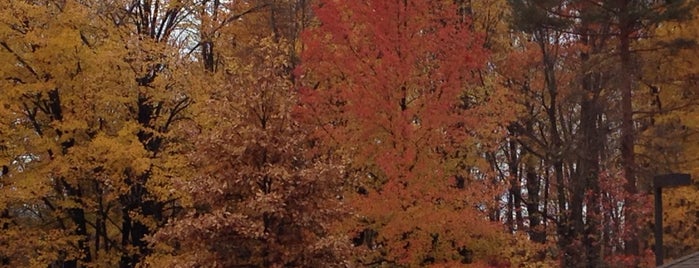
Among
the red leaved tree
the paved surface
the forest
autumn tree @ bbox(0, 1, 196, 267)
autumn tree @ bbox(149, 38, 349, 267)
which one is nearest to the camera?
the paved surface

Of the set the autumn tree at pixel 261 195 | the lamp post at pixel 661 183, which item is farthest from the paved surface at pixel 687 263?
the autumn tree at pixel 261 195

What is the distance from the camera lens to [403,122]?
1722 cm

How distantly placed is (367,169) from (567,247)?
411 inches

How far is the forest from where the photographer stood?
13992mm

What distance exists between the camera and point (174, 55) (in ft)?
69.7

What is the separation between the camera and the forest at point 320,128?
1399cm

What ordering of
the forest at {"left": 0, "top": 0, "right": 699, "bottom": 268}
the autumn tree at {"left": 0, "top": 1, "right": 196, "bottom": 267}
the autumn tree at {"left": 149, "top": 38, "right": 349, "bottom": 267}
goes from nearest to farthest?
1. the autumn tree at {"left": 149, "top": 38, "right": 349, "bottom": 267}
2. the forest at {"left": 0, "top": 0, "right": 699, "bottom": 268}
3. the autumn tree at {"left": 0, "top": 1, "right": 196, "bottom": 267}

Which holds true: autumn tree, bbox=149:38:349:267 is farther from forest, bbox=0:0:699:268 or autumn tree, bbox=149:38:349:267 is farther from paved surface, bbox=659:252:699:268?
paved surface, bbox=659:252:699:268

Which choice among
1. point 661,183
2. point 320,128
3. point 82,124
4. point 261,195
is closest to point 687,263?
point 661,183

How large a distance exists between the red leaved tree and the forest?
49 millimetres

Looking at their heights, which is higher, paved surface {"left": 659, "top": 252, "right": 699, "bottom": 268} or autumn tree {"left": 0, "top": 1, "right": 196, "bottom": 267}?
autumn tree {"left": 0, "top": 1, "right": 196, "bottom": 267}

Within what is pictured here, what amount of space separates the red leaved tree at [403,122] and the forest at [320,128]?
5cm

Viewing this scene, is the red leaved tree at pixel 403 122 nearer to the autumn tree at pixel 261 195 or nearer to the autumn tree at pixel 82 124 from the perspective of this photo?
the autumn tree at pixel 261 195

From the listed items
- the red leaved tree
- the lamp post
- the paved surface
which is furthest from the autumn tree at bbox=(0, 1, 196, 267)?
the paved surface
